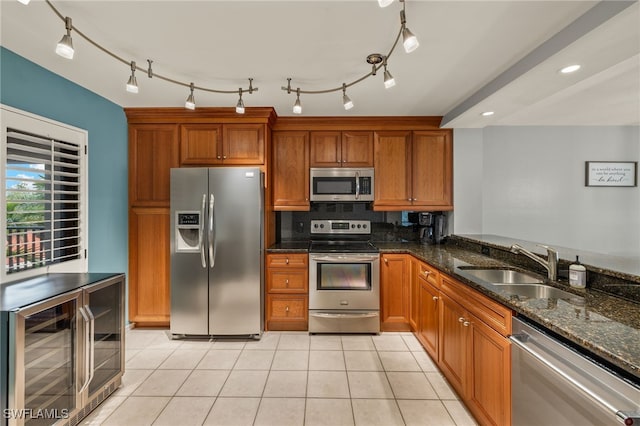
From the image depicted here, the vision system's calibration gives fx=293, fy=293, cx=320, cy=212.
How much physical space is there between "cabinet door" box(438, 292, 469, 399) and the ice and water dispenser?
7.48ft

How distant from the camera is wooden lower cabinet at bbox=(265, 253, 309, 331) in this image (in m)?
3.12

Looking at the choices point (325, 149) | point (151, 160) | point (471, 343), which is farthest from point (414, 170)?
point (151, 160)

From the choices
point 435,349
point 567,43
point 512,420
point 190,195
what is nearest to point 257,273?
point 190,195

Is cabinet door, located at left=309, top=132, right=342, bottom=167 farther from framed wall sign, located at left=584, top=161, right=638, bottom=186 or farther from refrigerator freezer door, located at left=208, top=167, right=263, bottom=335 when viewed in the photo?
framed wall sign, located at left=584, top=161, right=638, bottom=186

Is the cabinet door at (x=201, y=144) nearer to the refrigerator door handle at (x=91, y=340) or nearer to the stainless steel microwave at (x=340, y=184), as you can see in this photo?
the stainless steel microwave at (x=340, y=184)

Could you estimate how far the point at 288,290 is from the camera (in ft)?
10.2

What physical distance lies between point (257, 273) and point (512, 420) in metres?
2.19

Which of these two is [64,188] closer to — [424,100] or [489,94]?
[424,100]

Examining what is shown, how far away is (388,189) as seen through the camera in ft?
11.2

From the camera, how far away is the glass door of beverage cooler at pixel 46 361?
1382mm

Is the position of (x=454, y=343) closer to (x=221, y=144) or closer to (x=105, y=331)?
(x=105, y=331)

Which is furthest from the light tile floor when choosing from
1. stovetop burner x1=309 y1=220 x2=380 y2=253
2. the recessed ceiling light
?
the recessed ceiling light

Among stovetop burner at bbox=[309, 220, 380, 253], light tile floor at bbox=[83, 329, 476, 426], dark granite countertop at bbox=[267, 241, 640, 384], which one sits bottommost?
light tile floor at bbox=[83, 329, 476, 426]

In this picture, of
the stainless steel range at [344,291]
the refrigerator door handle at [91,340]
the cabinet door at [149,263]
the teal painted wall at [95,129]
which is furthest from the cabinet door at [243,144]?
the refrigerator door handle at [91,340]
